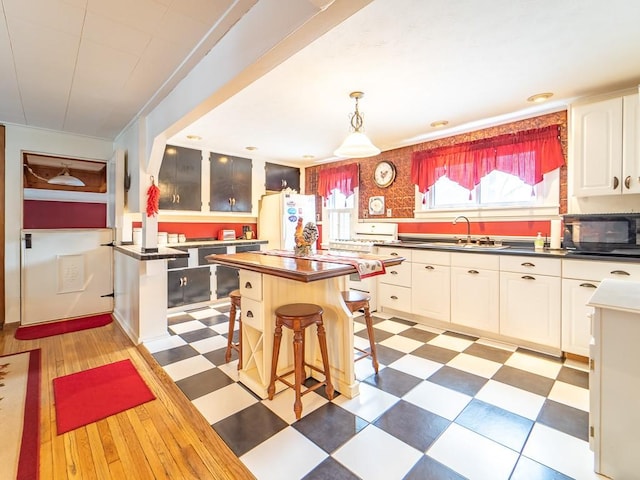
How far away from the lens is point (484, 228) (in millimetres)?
3568

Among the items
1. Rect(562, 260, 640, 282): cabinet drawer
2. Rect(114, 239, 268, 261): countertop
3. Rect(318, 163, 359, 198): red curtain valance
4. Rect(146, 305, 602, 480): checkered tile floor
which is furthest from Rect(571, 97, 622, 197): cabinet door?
Rect(114, 239, 268, 261): countertop

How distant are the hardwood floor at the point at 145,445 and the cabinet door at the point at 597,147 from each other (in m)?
3.36

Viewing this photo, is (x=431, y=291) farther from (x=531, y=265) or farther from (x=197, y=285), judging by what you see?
(x=197, y=285)

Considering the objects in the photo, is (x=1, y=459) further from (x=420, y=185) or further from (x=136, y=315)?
(x=420, y=185)

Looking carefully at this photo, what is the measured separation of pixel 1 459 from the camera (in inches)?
59.5

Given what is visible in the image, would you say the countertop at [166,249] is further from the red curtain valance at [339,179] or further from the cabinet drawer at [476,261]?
the cabinet drawer at [476,261]

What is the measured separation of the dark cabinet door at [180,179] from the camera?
13.4 feet

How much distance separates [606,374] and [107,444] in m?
2.50

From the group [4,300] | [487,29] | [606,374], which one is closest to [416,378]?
[606,374]

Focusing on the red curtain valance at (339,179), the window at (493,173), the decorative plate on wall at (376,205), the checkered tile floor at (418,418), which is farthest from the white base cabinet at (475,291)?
the red curtain valance at (339,179)

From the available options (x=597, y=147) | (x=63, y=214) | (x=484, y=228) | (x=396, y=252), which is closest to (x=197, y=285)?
(x=63, y=214)

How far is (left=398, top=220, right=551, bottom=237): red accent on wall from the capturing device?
10.6 feet

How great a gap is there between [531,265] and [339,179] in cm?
313

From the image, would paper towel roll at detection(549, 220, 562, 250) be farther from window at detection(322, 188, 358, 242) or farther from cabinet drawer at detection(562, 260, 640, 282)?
window at detection(322, 188, 358, 242)
